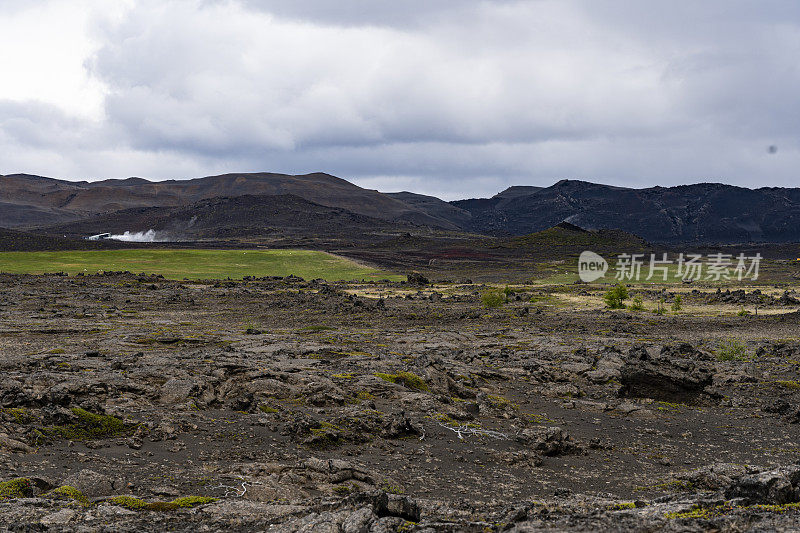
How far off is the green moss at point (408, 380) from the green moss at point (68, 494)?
10.6m

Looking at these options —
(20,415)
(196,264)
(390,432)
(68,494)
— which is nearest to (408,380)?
(390,432)

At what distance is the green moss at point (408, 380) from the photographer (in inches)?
757

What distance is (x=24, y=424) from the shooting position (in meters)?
13.0

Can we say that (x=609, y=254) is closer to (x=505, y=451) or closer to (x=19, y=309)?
(x=19, y=309)

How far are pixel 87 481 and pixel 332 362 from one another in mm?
13124

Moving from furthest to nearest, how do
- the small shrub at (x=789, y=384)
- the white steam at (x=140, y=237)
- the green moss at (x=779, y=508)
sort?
1. the white steam at (x=140, y=237)
2. the small shrub at (x=789, y=384)
3. the green moss at (x=779, y=508)

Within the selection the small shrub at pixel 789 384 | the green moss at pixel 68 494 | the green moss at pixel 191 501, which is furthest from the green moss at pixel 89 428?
the small shrub at pixel 789 384

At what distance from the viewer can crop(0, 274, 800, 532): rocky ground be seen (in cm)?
860

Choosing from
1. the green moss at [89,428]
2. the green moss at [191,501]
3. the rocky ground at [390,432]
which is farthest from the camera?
the green moss at [89,428]

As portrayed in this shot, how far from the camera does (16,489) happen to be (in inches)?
375

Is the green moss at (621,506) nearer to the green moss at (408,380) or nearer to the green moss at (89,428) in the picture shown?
the green moss at (89,428)

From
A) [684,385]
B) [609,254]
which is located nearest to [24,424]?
[684,385]

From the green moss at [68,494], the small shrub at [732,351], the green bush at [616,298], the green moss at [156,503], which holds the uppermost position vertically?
the green bush at [616,298]

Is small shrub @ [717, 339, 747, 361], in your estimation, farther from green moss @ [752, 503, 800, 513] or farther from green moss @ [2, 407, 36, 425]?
green moss @ [2, 407, 36, 425]
